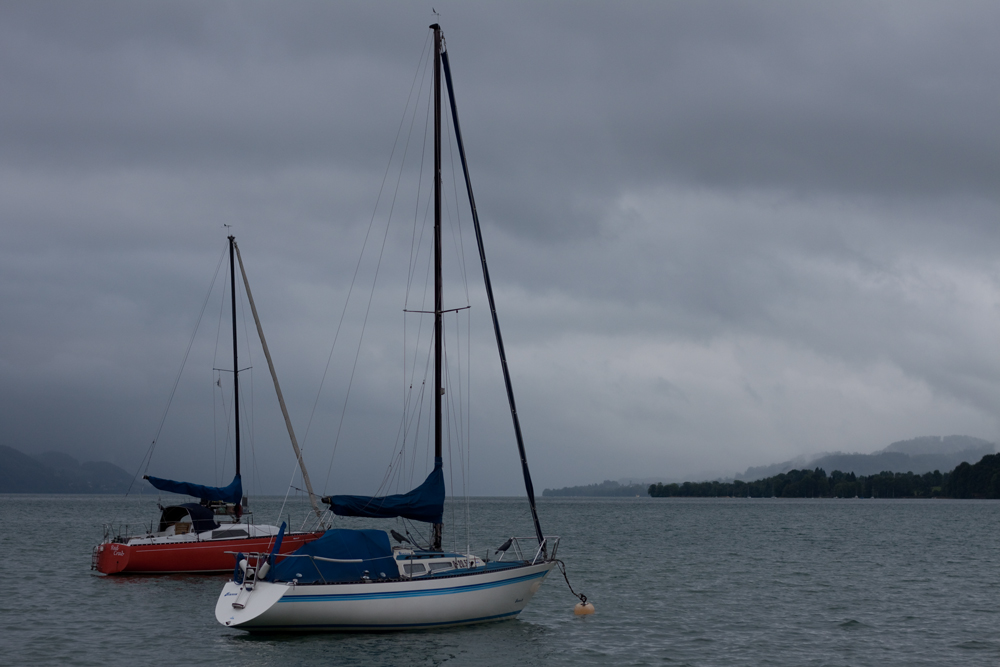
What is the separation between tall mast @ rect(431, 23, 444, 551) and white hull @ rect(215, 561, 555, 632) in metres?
2.70

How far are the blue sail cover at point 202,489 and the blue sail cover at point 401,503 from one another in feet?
62.2

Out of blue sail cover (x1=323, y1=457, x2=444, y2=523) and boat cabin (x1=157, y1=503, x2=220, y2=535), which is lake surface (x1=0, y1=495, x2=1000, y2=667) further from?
blue sail cover (x1=323, y1=457, x2=444, y2=523)

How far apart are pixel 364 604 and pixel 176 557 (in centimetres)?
1828

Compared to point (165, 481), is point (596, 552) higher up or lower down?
lower down

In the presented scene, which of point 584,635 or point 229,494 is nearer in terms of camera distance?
point 584,635

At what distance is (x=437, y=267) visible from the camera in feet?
90.4

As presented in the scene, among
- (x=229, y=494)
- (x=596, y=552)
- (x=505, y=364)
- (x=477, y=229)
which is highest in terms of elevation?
(x=477, y=229)

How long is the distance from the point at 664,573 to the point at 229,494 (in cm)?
2187

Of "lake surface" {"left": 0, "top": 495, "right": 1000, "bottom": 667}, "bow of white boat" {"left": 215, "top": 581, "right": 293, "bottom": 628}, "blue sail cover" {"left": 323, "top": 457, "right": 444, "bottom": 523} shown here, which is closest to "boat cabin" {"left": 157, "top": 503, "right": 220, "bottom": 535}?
"lake surface" {"left": 0, "top": 495, "right": 1000, "bottom": 667}

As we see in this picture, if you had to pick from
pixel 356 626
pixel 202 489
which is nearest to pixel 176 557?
pixel 202 489

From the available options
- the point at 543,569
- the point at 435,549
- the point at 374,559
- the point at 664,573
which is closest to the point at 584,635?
the point at 543,569

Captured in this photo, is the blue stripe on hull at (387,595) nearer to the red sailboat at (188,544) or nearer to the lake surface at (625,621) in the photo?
the lake surface at (625,621)

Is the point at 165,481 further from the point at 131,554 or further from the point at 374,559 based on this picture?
the point at 374,559

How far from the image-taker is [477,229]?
29.3 metres
